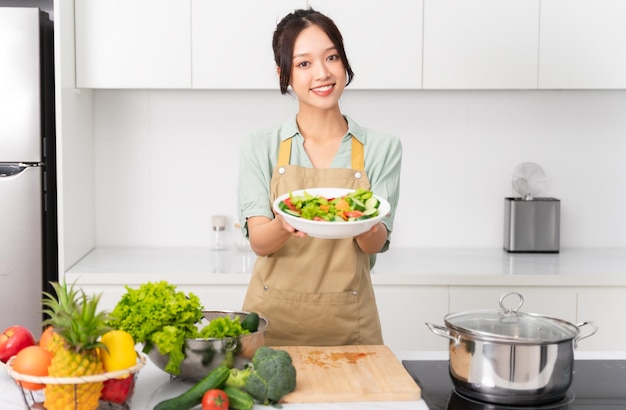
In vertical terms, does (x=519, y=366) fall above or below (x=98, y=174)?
below

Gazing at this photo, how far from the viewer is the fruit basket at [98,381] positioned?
4.42 feet

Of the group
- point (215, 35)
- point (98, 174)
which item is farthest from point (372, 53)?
point (98, 174)

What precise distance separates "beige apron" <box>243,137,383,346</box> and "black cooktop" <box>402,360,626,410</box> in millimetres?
314

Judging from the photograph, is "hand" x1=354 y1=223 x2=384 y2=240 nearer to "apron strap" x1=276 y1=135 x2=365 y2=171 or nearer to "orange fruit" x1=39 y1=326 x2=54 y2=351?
"apron strap" x1=276 y1=135 x2=365 y2=171

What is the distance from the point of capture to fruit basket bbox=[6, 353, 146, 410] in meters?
1.35

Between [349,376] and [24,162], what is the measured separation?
1.81m

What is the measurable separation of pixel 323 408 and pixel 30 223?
183cm

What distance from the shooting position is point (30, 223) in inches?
119

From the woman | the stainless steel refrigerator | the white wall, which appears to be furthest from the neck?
the white wall

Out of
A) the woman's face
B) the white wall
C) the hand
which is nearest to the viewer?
the hand

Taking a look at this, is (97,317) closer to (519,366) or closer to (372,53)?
(519,366)

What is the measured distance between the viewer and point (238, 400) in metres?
1.49

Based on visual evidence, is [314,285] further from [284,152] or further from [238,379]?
[238,379]

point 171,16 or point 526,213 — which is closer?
point 171,16
